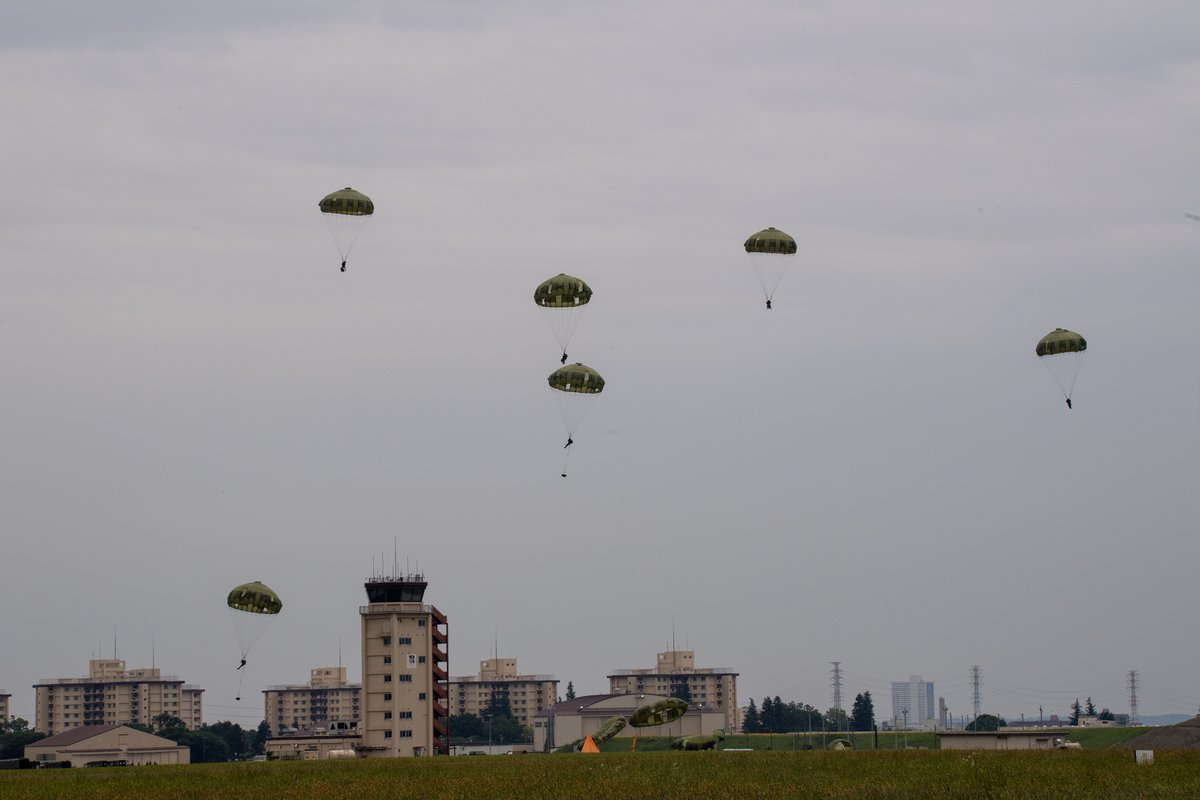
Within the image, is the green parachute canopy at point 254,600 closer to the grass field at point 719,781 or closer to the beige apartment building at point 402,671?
the grass field at point 719,781

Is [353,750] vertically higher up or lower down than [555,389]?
lower down

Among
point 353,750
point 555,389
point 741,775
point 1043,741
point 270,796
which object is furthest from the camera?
point 353,750

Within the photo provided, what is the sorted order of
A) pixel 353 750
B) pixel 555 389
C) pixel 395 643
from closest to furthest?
pixel 555 389 < pixel 353 750 < pixel 395 643

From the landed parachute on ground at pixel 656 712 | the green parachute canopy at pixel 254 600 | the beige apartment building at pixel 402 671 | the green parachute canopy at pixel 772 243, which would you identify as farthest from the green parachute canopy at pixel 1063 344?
the beige apartment building at pixel 402 671

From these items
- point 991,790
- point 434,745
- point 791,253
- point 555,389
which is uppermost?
point 791,253

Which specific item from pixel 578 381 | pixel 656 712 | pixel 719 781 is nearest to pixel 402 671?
pixel 656 712

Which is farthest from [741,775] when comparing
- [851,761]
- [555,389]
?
[555,389]

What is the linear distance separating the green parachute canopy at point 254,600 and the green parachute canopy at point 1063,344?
51745 millimetres

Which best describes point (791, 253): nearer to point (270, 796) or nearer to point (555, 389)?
point (555, 389)

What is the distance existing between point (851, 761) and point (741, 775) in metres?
13.5

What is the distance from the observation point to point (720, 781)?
1828 inches

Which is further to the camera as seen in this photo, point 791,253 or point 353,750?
point 353,750

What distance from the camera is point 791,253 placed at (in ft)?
262

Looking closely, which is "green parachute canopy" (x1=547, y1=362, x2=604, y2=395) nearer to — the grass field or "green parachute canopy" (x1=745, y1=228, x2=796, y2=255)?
"green parachute canopy" (x1=745, y1=228, x2=796, y2=255)
